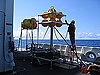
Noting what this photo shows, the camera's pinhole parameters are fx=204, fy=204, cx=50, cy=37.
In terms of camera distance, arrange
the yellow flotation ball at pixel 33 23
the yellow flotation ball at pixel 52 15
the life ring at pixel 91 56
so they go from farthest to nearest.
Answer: the yellow flotation ball at pixel 33 23
the life ring at pixel 91 56
the yellow flotation ball at pixel 52 15

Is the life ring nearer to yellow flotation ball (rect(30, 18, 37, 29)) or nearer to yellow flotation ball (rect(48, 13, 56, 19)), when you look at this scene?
yellow flotation ball (rect(48, 13, 56, 19))

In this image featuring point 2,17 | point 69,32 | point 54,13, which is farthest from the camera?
point 54,13

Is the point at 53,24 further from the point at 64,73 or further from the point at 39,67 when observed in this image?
the point at 64,73

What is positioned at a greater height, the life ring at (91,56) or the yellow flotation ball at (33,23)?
the yellow flotation ball at (33,23)

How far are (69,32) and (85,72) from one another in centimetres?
273

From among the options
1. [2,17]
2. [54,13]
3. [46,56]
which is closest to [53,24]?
[54,13]

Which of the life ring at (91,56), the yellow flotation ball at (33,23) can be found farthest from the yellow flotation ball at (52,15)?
the life ring at (91,56)

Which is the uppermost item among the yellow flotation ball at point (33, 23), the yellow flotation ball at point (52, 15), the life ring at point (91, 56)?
the yellow flotation ball at point (52, 15)

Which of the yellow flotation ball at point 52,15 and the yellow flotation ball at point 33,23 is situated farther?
the yellow flotation ball at point 33,23

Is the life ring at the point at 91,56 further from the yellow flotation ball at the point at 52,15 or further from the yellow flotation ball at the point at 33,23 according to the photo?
the yellow flotation ball at the point at 33,23

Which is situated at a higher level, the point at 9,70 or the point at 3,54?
the point at 3,54

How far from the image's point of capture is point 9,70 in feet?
32.1

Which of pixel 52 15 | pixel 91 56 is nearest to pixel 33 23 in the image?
pixel 52 15

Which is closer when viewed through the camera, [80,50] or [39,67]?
[39,67]
